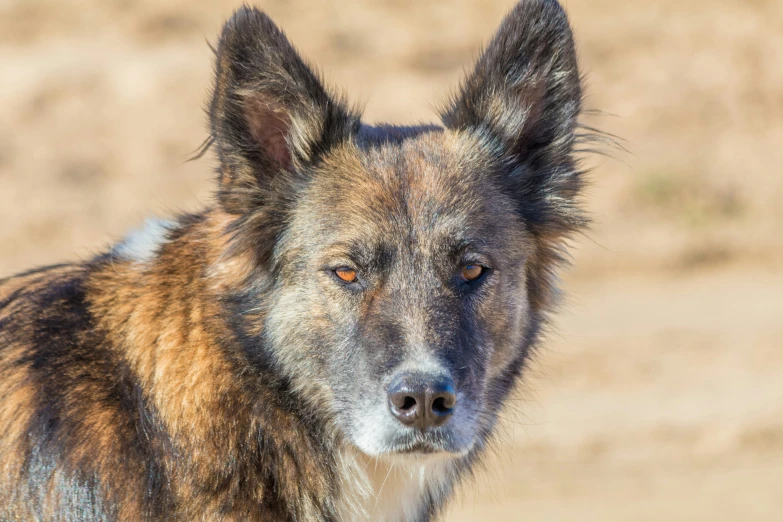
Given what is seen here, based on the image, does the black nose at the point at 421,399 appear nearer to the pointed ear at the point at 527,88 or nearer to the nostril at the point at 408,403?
the nostril at the point at 408,403

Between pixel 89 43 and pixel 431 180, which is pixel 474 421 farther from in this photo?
pixel 89 43

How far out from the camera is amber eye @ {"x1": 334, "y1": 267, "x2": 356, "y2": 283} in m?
4.40

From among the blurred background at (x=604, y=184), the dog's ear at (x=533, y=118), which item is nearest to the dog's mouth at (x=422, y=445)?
the dog's ear at (x=533, y=118)

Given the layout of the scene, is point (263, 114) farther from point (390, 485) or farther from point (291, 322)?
point (390, 485)

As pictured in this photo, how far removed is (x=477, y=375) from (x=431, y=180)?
91 centimetres

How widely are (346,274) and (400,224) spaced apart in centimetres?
32

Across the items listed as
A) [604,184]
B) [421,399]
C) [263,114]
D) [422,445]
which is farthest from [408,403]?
[604,184]

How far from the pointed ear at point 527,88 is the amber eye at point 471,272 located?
729 mm

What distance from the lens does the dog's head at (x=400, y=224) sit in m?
4.22

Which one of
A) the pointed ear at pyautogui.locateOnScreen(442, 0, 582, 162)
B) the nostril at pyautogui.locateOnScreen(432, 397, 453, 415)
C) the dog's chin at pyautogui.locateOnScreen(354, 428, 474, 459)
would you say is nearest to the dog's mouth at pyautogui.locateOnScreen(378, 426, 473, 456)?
the dog's chin at pyautogui.locateOnScreen(354, 428, 474, 459)

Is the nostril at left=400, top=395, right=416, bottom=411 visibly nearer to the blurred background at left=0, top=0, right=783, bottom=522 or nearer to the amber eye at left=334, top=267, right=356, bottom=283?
the amber eye at left=334, top=267, right=356, bottom=283

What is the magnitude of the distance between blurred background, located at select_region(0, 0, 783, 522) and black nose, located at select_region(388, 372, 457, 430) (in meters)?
4.93

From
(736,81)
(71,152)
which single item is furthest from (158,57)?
(736,81)

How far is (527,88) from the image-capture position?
480 cm
